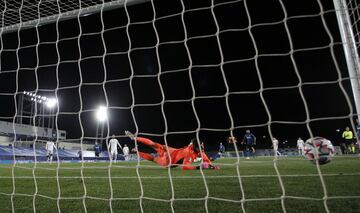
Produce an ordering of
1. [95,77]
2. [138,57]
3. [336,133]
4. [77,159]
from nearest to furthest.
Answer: [95,77]
[77,159]
[138,57]
[336,133]

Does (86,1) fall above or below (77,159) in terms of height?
above

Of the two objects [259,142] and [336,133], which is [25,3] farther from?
[336,133]

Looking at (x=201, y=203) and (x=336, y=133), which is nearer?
(x=201, y=203)

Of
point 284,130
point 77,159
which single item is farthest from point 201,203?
point 284,130

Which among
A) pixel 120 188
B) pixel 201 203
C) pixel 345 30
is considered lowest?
pixel 120 188

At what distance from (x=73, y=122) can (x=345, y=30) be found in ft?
128

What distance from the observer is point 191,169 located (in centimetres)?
755

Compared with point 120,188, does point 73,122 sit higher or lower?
lower

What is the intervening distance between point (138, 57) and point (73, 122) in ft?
55.7

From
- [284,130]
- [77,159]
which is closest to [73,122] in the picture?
[77,159]

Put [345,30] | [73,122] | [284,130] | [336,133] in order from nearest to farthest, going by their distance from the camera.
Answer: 1. [345,30]
2. [284,130]
3. [336,133]
4. [73,122]

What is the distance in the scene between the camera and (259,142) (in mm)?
35219

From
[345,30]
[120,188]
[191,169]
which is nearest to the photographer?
[345,30]

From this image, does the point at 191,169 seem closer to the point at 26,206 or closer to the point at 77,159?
the point at 26,206
